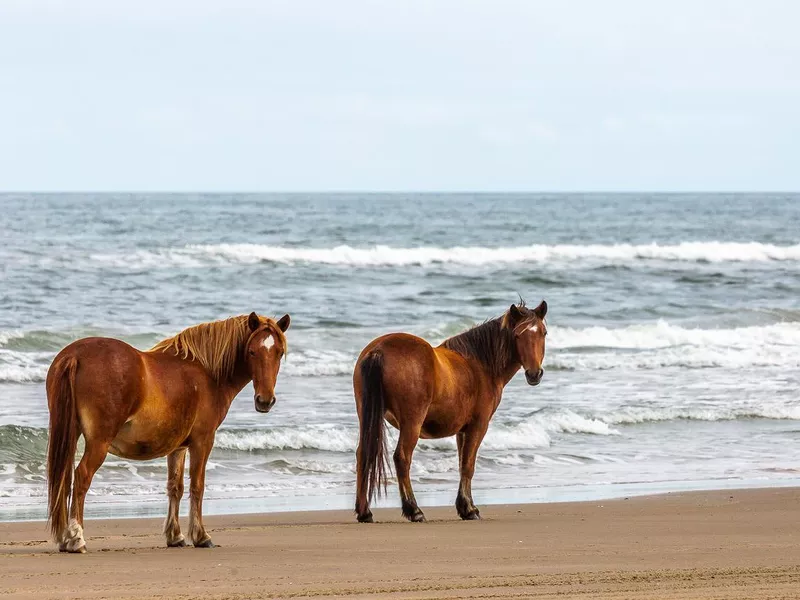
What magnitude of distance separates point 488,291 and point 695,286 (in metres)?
5.58

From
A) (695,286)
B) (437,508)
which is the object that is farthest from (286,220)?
(437,508)

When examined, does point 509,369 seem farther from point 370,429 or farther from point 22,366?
point 22,366

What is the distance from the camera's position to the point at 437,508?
7.74 meters

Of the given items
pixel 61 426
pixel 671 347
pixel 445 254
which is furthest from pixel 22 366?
pixel 445 254

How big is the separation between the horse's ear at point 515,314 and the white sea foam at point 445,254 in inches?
877

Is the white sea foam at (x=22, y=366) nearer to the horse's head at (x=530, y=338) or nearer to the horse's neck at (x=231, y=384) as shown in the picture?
the horse's head at (x=530, y=338)

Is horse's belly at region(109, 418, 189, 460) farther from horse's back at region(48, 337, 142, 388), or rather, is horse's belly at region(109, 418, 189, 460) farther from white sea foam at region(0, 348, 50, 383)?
white sea foam at region(0, 348, 50, 383)

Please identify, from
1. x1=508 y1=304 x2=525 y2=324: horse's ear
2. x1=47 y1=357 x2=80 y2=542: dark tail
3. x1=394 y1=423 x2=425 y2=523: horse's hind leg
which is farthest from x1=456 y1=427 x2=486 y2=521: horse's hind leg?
x1=47 y1=357 x2=80 y2=542: dark tail

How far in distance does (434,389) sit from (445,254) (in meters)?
30.6

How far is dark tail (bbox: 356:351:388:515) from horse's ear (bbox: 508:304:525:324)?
0.95 meters

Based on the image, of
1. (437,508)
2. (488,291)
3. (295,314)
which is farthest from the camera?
(488,291)

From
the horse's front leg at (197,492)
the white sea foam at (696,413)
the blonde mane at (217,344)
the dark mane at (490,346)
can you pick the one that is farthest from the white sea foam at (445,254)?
the horse's front leg at (197,492)

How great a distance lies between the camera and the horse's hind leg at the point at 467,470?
23.5 feet

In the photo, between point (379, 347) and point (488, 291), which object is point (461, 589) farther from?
point (488, 291)
